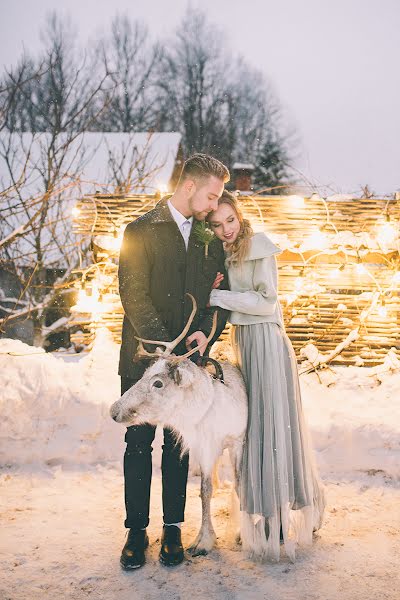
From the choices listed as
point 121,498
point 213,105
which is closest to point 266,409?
point 121,498

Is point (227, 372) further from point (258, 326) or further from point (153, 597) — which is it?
point (153, 597)

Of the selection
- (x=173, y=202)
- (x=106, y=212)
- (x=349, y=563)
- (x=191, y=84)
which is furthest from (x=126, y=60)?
(x=349, y=563)

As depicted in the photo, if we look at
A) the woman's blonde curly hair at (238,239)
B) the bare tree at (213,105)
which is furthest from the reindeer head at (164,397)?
the bare tree at (213,105)

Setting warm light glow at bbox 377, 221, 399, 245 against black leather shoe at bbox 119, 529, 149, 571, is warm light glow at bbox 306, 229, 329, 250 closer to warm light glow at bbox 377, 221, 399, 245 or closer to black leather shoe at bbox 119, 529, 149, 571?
warm light glow at bbox 377, 221, 399, 245

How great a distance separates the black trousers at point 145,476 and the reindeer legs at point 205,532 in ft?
0.51

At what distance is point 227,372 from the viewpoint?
9.44ft

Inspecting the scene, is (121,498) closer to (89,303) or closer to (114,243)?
(89,303)

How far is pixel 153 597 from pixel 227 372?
1286 millimetres

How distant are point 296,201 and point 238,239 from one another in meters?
2.94

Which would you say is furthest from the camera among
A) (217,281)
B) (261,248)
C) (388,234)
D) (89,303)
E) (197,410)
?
(89,303)

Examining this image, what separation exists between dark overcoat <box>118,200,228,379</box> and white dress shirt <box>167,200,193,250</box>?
38mm

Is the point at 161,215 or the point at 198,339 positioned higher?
the point at 161,215

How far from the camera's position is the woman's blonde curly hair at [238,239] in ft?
9.25

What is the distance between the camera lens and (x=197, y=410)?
8.75ft
